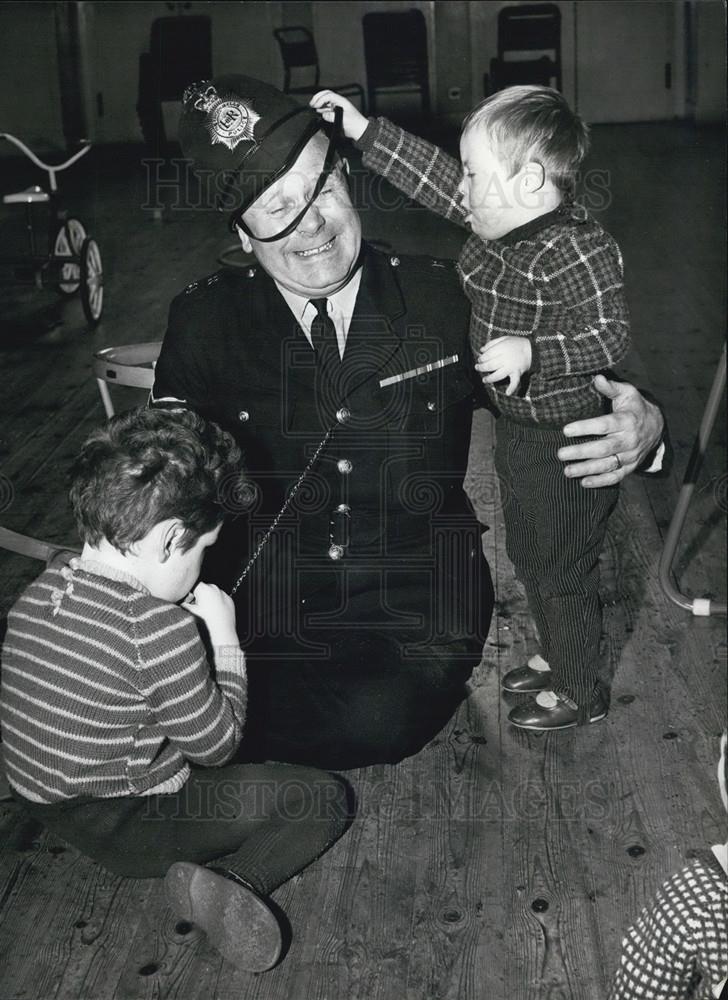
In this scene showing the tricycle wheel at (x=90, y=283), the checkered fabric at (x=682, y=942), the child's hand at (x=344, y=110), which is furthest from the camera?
the tricycle wheel at (x=90, y=283)

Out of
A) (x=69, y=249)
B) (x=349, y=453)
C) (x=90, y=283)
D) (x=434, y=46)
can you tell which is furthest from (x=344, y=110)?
(x=434, y=46)

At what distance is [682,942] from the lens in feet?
4.90

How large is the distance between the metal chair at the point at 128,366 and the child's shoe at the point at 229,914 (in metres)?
1.45

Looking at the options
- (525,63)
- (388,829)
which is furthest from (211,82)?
(525,63)

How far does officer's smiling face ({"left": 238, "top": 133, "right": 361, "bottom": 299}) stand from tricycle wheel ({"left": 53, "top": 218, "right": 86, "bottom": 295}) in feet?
14.0

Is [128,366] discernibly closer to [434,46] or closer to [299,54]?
[299,54]

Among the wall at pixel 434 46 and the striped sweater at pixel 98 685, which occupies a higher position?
the striped sweater at pixel 98 685

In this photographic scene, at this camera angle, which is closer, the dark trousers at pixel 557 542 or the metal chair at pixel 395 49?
the dark trousers at pixel 557 542

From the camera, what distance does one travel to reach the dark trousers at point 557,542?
237cm

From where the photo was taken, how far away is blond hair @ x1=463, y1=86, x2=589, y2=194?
2.11 m

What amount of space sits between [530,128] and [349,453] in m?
0.71

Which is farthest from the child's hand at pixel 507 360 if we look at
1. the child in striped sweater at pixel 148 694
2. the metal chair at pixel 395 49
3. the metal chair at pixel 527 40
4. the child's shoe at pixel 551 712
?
the metal chair at pixel 395 49

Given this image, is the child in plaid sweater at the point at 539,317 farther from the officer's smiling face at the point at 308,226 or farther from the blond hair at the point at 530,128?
the officer's smiling face at the point at 308,226

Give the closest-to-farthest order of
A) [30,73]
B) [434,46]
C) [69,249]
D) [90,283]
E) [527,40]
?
[90,283]
[69,249]
[30,73]
[527,40]
[434,46]
